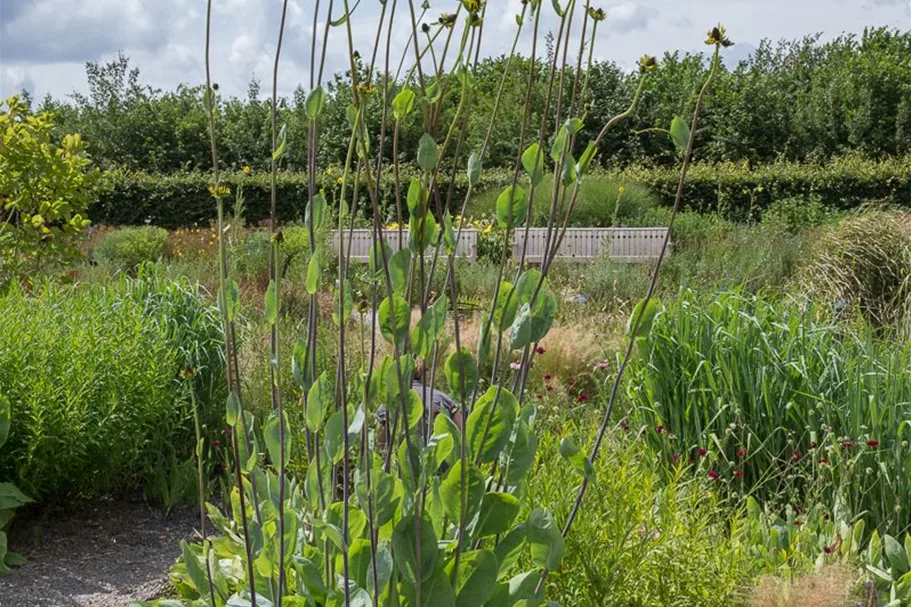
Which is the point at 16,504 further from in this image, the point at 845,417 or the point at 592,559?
the point at 845,417

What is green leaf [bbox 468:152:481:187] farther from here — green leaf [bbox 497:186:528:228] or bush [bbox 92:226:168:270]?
bush [bbox 92:226:168:270]

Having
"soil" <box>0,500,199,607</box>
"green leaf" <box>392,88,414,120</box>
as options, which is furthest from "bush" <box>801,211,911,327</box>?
"green leaf" <box>392,88,414,120</box>

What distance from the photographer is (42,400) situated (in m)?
3.72

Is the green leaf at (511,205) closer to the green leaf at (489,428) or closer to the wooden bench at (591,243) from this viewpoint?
the green leaf at (489,428)

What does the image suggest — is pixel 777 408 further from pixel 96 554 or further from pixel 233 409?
pixel 233 409

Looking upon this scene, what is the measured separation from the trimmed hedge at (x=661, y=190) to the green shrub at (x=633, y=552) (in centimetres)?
1389

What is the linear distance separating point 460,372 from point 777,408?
107 inches

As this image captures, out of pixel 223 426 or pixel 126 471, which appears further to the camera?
pixel 223 426

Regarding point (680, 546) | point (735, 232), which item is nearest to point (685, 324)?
point (680, 546)

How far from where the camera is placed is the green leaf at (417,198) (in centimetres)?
162

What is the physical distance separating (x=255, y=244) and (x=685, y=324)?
6598 millimetres

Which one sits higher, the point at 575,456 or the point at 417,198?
the point at 417,198

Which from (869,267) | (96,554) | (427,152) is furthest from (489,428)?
(869,267)

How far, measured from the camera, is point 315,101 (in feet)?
5.26
